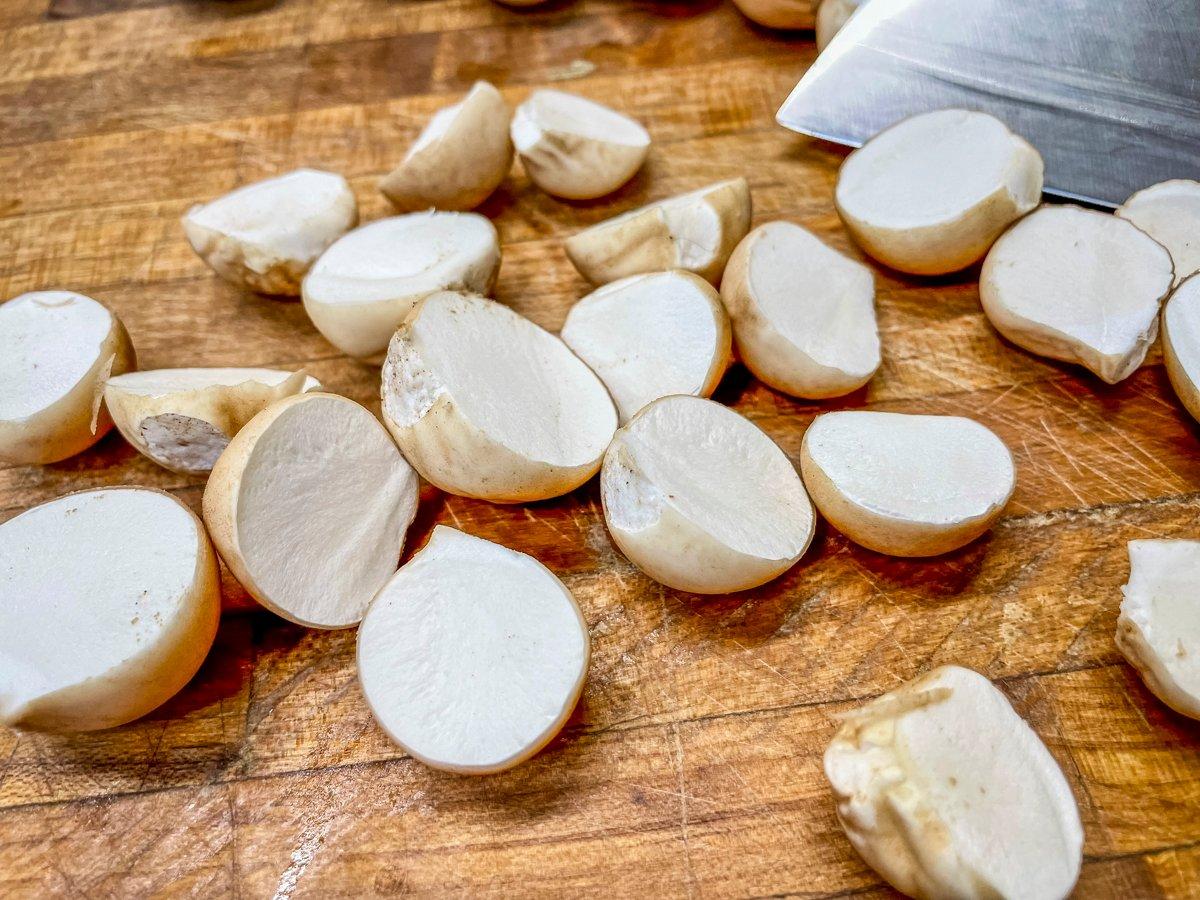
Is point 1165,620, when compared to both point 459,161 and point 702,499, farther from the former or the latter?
point 459,161

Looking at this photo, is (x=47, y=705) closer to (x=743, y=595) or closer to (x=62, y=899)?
(x=62, y=899)

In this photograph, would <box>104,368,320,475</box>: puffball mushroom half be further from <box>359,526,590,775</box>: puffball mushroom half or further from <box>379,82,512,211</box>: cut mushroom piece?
<box>379,82,512,211</box>: cut mushroom piece

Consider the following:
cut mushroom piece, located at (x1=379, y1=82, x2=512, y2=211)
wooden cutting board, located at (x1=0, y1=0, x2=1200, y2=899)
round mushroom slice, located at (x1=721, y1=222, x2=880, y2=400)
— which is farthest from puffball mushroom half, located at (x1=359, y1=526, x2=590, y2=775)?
cut mushroom piece, located at (x1=379, y1=82, x2=512, y2=211)

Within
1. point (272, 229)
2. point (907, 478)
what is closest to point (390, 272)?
point (272, 229)

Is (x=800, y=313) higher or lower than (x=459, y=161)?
lower

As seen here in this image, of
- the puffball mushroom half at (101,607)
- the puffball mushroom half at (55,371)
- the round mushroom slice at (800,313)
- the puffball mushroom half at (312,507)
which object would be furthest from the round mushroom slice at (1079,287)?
the puffball mushroom half at (55,371)

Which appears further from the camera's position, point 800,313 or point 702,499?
point 800,313

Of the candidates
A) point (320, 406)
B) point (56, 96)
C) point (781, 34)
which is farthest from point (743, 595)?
point (56, 96)

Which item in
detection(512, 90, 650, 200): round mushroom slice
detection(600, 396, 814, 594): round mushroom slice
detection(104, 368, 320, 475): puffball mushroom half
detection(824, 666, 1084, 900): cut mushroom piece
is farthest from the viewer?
detection(512, 90, 650, 200): round mushroom slice
